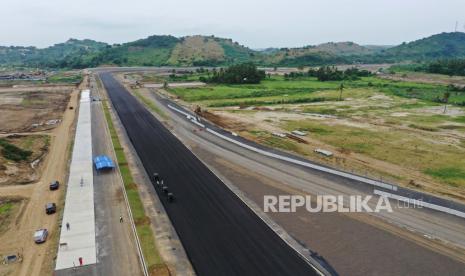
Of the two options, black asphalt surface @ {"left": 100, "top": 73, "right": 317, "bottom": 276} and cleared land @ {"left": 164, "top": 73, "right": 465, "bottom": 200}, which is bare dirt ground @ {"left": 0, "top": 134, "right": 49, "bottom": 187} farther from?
cleared land @ {"left": 164, "top": 73, "right": 465, "bottom": 200}

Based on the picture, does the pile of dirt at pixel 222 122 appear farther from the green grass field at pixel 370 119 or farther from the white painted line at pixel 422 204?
the white painted line at pixel 422 204

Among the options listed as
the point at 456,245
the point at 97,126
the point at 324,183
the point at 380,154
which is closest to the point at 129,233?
the point at 324,183

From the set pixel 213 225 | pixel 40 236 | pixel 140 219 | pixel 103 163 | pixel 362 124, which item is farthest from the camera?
pixel 362 124

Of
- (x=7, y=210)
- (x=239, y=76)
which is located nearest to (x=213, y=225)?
(x=7, y=210)

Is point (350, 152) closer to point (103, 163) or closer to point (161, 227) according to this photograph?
point (161, 227)

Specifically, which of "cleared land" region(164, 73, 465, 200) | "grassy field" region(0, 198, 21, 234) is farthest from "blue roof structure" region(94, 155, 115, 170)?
"cleared land" region(164, 73, 465, 200)

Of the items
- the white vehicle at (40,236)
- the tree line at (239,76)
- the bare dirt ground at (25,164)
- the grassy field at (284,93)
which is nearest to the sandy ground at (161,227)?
the white vehicle at (40,236)
